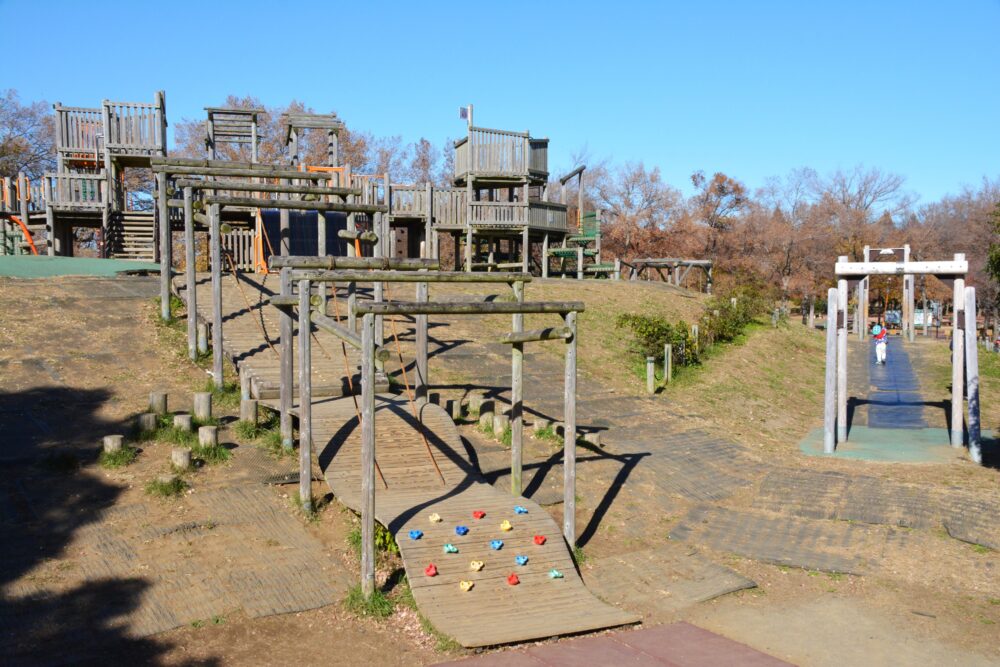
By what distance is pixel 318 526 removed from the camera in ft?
28.2

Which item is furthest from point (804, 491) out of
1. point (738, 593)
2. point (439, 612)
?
point (439, 612)

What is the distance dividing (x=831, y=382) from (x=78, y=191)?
20560 millimetres

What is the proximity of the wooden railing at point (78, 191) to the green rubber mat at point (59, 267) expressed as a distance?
3.45m

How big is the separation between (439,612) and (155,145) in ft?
69.5

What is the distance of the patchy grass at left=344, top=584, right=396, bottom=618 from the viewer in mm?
7070

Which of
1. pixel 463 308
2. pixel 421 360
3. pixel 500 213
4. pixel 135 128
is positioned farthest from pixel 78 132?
pixel 463 308

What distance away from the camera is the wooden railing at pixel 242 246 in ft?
69.5

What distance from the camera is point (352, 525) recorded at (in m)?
8.56

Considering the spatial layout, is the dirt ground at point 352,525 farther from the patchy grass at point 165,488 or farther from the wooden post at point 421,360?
the wooden post at point 421,360

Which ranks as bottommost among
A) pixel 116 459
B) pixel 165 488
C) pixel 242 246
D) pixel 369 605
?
pixel 369 605

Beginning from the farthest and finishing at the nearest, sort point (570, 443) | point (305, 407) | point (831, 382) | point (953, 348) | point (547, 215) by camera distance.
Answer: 1. point (547, 215)
2. point (953, 348)
3. point (831, 382)
4. point (305, 407)
5. point (570, 443)

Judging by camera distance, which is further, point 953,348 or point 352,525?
point 953,348

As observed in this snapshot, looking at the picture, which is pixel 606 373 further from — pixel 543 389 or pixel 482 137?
pixel 482 137

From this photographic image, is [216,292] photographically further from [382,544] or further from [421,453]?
[382,544]
